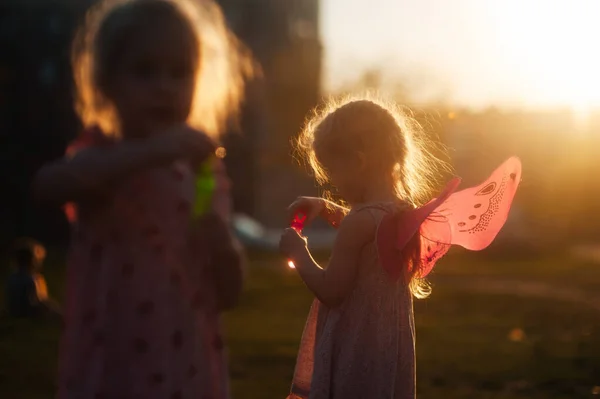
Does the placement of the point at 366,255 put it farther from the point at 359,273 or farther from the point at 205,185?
the point at 205,185

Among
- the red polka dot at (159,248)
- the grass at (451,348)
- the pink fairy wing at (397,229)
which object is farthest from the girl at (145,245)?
the grass at (451,348)

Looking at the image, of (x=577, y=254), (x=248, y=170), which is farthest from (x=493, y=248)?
(x=248, y=170)

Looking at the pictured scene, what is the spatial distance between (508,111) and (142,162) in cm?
868

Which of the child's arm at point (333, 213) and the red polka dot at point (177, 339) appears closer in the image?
the red polka dot at point (177, 339)

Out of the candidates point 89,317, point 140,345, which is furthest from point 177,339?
point 89,317

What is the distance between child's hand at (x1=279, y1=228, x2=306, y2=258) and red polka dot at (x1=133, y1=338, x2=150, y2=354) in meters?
0.96

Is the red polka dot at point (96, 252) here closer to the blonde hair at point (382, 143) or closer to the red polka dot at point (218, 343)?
the red polka dot at point (218, 343)

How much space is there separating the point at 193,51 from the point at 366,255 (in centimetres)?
111

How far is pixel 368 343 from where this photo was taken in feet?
9.78

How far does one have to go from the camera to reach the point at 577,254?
2506 centimetres

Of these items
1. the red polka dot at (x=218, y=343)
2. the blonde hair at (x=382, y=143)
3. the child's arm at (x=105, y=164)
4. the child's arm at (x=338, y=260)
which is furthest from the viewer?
the blonde hair at (x=382, y=143)

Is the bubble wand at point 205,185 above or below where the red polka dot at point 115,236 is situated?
above

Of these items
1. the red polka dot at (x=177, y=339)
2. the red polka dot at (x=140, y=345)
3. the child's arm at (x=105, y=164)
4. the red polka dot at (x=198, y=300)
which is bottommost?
the red polka dot at (x=140, y=345)

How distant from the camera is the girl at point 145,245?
82.3 inches
